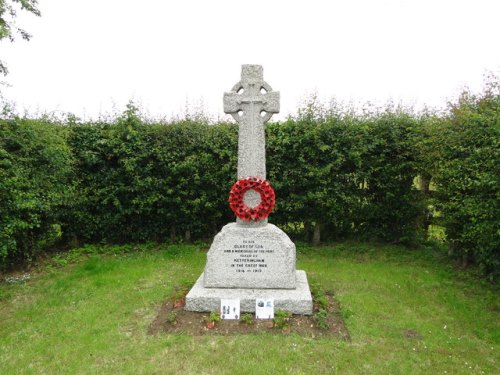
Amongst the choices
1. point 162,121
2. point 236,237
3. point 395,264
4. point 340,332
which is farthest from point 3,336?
point 395,264

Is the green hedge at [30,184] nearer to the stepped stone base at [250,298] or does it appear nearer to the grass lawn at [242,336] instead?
the grass lawn at [242,336]

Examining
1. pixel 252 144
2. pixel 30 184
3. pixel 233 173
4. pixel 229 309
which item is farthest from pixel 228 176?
pixel 229 309

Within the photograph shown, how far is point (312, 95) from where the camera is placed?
915 cm

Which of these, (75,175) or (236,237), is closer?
(236,237)

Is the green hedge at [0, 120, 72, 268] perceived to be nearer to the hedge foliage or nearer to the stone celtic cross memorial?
the hedge foliage

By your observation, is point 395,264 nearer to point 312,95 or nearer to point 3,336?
point 312,95

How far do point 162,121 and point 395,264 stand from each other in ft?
19.8

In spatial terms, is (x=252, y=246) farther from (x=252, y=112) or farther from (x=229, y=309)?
(x=252, y=112)

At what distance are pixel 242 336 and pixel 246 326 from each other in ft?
0.84

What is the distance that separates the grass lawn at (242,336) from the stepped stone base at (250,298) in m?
0.57

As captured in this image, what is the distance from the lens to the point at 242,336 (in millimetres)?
4754

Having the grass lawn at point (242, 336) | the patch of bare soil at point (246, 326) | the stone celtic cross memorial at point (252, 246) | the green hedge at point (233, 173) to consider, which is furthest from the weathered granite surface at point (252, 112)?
the green hedge at point (233, 173)

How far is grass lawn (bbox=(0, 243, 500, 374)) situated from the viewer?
4.16m

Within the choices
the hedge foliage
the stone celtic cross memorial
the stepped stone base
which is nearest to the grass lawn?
the stepped stone base
